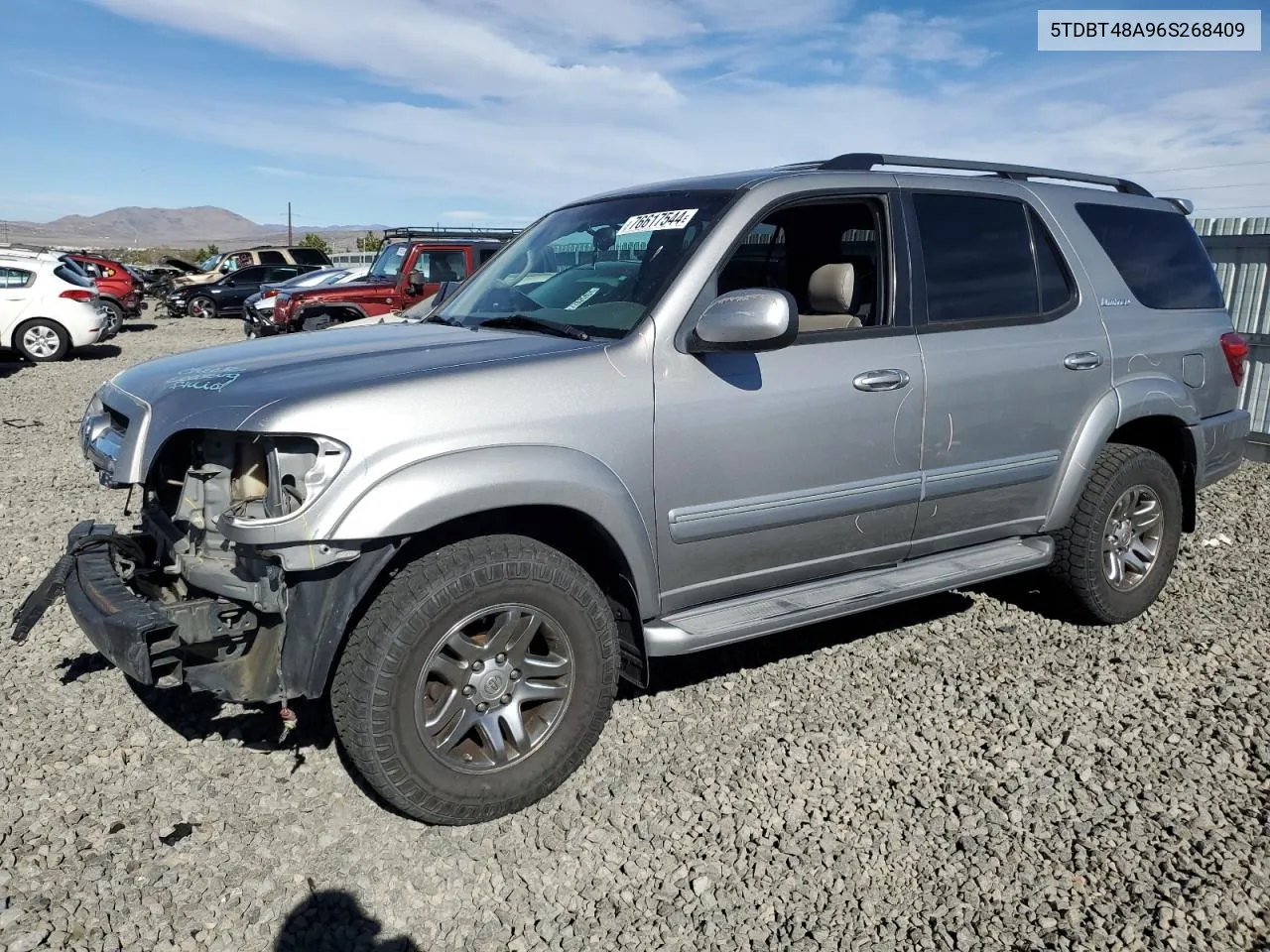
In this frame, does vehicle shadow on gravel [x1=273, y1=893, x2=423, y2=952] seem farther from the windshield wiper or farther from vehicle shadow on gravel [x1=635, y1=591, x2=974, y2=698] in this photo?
the windshield wiper

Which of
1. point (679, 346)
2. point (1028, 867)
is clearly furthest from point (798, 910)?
point (679, 346)

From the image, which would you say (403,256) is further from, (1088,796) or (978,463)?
(1088,796)

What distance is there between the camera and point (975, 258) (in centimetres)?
407

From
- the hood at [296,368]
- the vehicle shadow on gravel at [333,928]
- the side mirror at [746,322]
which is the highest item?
the side mirror at [746,322]

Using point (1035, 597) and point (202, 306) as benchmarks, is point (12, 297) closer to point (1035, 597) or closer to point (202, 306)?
point (202, 306)

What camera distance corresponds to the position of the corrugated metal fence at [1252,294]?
8352 millimetres

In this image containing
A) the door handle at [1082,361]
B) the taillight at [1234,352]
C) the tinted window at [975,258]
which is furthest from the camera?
the taillight at [1234,352]

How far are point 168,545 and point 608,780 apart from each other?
1.67 meters

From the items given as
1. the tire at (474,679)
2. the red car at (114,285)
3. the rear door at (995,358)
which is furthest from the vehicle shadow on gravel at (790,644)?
the red car at (114,285)

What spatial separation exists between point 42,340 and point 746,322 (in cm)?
1620

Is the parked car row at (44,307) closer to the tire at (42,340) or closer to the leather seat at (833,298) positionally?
the tire at (42,340)

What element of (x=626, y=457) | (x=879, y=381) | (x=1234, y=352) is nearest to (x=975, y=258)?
(x=879, y=381)

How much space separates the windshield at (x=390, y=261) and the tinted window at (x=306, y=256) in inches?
605

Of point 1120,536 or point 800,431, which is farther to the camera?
point 1120,536
